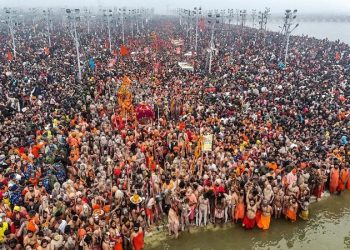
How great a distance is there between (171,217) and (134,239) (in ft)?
4.31

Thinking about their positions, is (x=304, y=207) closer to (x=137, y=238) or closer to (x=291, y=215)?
(x=291, y=215)

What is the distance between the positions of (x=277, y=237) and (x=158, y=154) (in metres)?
5.34

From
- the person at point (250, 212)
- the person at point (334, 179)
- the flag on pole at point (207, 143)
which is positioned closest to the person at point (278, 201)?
the person at point (250, 212)

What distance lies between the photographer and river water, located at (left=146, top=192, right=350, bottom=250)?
10266 millimetres

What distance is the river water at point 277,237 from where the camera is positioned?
10266 millimetres

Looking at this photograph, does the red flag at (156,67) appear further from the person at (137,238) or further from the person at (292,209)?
the person at (137,238)

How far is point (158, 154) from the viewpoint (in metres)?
13.9

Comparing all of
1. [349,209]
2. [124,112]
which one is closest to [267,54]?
[124,112]

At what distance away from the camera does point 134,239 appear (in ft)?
31.0

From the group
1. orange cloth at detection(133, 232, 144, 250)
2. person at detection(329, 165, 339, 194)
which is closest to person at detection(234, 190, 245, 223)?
orange cloth at detection(133, 232, 144, 250)

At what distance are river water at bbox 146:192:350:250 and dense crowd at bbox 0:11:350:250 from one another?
0.97 ft

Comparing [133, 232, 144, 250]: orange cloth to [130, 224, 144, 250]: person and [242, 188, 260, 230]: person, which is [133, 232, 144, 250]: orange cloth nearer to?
[130, 224, 144, 250]: person

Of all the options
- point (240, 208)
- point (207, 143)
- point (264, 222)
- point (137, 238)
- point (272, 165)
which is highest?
point (207, 143)

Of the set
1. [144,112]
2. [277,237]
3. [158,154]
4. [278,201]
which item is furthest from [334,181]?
[144,112]
